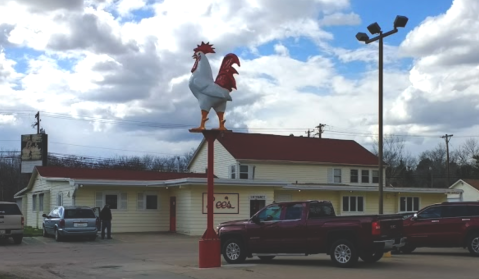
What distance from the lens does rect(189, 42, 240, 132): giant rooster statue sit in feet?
54.6

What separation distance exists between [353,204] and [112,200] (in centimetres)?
1629

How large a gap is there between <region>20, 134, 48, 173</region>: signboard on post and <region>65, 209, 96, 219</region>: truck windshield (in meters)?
26.5

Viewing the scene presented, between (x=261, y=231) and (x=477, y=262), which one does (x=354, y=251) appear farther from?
(x=477, y=262)

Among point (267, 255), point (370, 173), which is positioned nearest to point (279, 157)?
point (370, 173)

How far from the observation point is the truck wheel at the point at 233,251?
17.0 meters

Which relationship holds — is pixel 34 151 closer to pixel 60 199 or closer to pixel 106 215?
pixel 60 199

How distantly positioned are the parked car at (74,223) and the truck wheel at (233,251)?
11.2 metres

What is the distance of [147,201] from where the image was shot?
33562 millimetres

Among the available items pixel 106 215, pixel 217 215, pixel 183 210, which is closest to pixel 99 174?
pixel 183 210

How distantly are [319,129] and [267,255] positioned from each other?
187ft

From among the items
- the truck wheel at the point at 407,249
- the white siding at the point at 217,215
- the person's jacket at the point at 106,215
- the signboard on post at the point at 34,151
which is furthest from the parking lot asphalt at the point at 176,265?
the signboard on post at the point at 34,151

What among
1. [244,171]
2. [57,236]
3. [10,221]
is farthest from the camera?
[244,171]

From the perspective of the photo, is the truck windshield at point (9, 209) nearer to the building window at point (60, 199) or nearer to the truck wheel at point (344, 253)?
the building window at point (60, 199)

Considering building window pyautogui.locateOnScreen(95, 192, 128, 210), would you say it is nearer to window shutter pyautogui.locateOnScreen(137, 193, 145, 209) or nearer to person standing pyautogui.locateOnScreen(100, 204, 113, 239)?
window shutter pyautogui.locateOnScreen(137, 193, 145, 209)
